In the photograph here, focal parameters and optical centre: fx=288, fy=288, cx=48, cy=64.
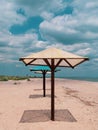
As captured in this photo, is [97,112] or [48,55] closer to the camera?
[48,55]

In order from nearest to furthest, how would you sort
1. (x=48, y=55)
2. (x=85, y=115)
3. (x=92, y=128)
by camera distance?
1. (x=92, y=128)
2. (x=48, y=55)
3. (x=85, y=115)

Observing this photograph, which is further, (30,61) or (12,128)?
(30,61)

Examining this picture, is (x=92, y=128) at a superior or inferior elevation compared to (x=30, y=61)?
inferior

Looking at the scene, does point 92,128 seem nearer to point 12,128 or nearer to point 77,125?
point 77,125

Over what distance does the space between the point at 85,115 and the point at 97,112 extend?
3.83 ft

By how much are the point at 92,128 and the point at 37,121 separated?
229 centimetres

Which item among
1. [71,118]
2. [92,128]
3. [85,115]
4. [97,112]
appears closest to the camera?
[92,128]

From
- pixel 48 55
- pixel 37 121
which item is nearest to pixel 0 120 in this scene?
pixel 37 121

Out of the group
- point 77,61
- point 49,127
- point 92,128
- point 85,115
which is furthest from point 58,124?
point 77,61

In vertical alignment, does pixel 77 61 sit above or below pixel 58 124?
above

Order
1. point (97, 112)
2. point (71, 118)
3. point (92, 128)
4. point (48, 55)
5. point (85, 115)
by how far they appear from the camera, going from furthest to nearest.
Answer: point (97, 112) < point (85, 115) < point (71, 118) < point (48, 55) < point (92, 128)

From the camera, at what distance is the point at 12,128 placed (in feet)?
33.7

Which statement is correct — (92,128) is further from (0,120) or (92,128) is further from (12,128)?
(0,120)

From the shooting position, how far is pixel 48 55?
11156 mm
